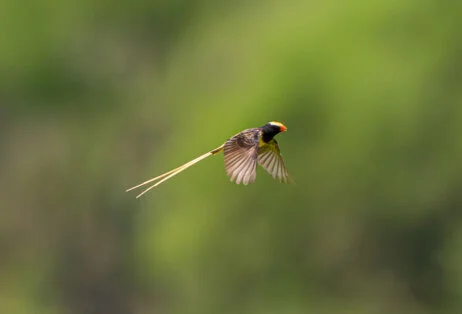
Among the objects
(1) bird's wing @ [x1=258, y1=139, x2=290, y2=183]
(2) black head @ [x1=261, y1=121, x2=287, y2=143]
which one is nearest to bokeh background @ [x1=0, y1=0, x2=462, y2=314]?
(1) bird's wing @ [x1=258, y1=139, x2=290, y2=183]

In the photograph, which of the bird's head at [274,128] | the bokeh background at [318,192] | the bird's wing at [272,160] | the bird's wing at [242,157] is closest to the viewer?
the bird's wing at [242,157]

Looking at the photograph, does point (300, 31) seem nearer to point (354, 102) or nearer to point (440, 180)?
point (354, 102)

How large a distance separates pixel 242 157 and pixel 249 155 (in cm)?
2

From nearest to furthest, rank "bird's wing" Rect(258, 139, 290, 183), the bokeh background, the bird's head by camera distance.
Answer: the bird's head < "bird's wing" Rect(258, 139, 290, 183) < the bokeh background

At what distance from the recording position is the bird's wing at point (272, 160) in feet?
14.1

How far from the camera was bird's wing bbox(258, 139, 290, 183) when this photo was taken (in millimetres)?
4297

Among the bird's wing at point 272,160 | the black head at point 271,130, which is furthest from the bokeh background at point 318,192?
the black head at point 271,130

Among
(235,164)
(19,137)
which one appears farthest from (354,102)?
(235,164)

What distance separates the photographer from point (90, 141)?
14883 mm

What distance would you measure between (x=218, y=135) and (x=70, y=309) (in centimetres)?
332

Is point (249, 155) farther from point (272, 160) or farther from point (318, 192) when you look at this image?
point (318, 192)

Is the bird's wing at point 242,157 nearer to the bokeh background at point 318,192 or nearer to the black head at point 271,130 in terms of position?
the black head at point 271,130

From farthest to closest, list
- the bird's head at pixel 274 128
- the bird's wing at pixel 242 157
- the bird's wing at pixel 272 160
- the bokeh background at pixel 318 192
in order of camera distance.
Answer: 1. the bokeh background at pixel 318 192
2. the bird's wing at pixel 272 160
3. the bird's head at pixel 274 128
4. the bird's wing at pixel 242 157

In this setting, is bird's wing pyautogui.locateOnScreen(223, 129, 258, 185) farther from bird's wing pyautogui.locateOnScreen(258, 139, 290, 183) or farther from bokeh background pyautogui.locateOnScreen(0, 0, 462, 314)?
bokeh background pyautogui.locateOnScreen(0, 0, 462, 314)
